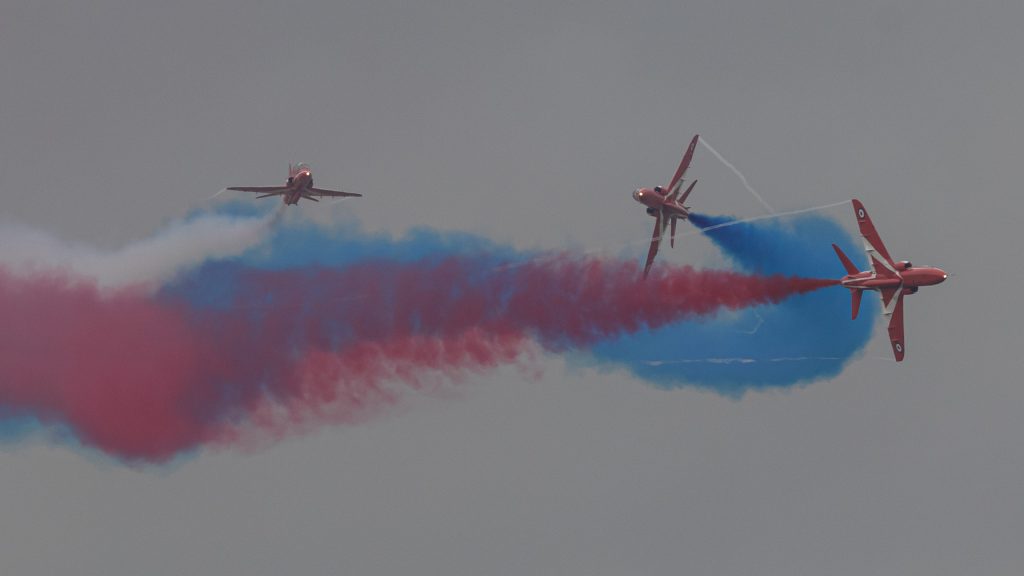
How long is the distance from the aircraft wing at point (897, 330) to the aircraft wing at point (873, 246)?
126 cm

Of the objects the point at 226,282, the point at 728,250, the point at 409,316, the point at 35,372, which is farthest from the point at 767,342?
the point at 35,372

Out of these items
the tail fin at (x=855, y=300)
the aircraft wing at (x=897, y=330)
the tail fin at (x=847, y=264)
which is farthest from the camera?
A: the aircraft wing at (x=897, y=330)

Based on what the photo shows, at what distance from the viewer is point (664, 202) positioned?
10994 cm

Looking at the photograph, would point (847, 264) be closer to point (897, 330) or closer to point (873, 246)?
point (873, 246)

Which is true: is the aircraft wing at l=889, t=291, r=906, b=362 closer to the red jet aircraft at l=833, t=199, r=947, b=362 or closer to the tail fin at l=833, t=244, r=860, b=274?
the red jet aircraft at l=833, t=199, r=947, b=362

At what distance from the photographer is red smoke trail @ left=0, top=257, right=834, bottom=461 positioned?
108625mm

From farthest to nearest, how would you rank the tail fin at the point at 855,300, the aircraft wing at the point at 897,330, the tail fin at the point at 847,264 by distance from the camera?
the aircraft wing at the point at 897,330 → the tail fin at the point at 855,300 → the tail fin at the point at 847,264

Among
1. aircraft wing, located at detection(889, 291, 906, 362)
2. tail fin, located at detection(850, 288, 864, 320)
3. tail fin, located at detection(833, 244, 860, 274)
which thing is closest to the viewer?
tail fin, located at detection(833, 244, 860, 274)

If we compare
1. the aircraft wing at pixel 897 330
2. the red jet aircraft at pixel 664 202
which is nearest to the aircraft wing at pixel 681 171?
the red jet aircraft at pixel 664 202

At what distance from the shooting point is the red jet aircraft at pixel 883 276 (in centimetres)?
10606

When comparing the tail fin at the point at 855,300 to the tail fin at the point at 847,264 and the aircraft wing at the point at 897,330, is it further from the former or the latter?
the aircraft wing at the point at 897,330

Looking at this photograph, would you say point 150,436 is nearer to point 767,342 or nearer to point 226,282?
point 226,282

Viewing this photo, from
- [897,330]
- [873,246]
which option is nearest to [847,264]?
[873,246]

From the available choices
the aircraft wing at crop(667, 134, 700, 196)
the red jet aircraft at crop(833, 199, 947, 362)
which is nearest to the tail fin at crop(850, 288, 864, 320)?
the red jet aircraft at crop(833, 199, 947, 362)
